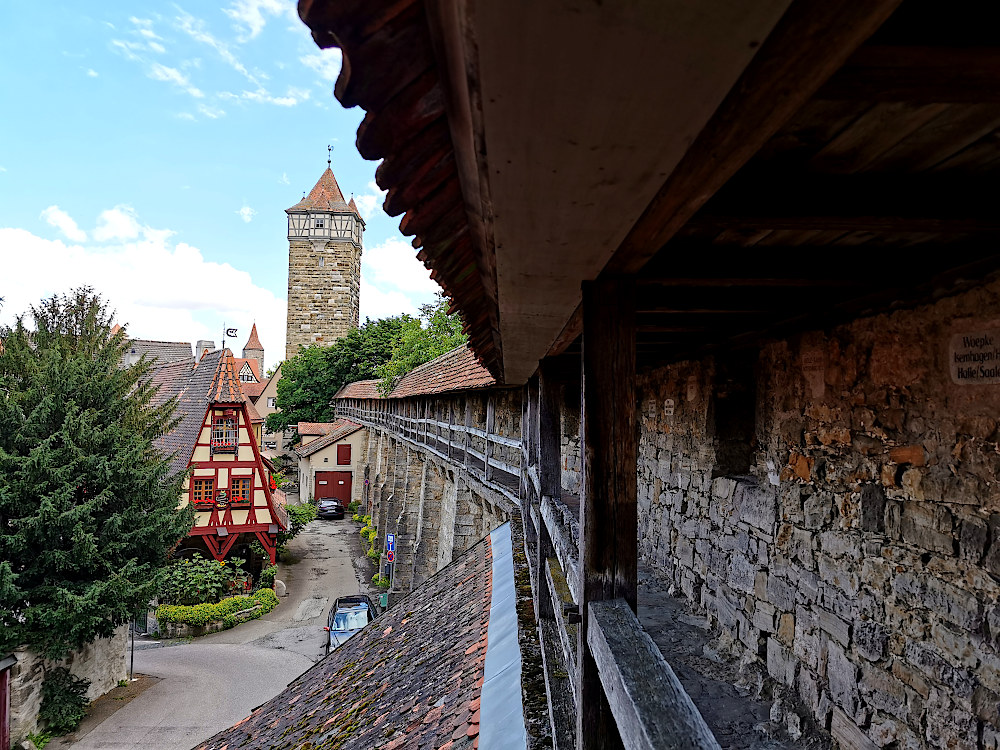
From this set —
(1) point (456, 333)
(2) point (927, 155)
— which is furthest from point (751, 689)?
(1) point (456, 333)

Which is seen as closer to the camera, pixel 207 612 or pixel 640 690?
pixel 640 690

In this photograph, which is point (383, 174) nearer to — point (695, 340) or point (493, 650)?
point (695, 340)

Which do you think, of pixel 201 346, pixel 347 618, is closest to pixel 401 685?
pixel 347 618

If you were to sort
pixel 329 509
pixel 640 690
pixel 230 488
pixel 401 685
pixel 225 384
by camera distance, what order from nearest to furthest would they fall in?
pixel 640 690
pixel 401 685
pixel 230 488
pixel 225 384
pixel 329 509

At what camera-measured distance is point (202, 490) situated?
16156 millimetres

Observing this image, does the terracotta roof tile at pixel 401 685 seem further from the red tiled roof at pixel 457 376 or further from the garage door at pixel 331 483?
the garage door at pixel 331 483

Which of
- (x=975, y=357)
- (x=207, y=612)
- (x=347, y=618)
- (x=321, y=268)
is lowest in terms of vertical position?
(x=207, y=612)

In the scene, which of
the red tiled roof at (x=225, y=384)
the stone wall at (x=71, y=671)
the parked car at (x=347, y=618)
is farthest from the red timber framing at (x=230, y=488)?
the parked car at (x=347, y=618)

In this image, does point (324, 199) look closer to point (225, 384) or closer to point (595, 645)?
point (225, 384)

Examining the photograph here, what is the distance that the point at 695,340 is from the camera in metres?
3.65

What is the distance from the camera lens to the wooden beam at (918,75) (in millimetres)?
769

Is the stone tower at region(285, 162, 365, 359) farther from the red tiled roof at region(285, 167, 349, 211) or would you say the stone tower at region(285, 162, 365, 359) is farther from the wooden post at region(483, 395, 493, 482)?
the wooden post at region(483, 395, 493, 482)

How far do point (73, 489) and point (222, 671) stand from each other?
468 centimetres

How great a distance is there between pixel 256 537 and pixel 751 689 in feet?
54.1
